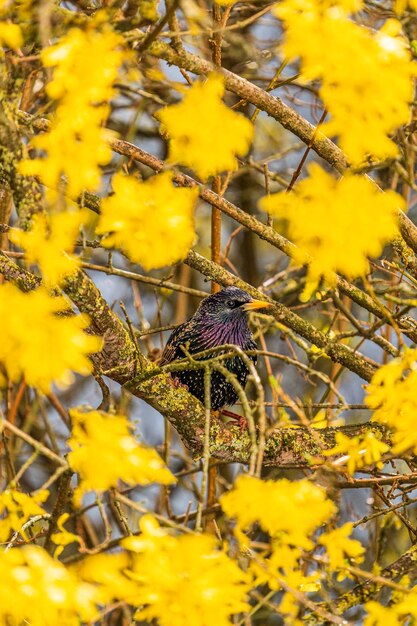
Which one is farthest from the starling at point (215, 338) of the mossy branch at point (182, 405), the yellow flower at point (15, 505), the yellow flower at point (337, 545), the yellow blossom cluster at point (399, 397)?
the yellow flower at point (337, 545)

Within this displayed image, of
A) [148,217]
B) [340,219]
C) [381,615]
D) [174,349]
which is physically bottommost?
[174,349]

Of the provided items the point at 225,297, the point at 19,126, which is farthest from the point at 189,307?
the point at 19,126

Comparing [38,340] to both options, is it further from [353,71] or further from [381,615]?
[381,615]

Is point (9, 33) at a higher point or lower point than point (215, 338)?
higher

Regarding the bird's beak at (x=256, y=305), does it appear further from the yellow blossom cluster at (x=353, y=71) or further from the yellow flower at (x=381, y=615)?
the yellow blossom cluster at (x=353, y=71)

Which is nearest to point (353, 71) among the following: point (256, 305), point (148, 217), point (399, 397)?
point (148, 217)

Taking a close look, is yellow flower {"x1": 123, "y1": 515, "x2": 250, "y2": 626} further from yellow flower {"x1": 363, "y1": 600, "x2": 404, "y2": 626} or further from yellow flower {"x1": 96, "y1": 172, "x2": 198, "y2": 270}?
yellow flower {"x1": 96, "y1": 172, "x2": 198, "y2": 270}

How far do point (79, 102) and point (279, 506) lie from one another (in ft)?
3.29

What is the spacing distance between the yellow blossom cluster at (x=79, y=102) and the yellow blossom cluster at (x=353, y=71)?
0.42 m

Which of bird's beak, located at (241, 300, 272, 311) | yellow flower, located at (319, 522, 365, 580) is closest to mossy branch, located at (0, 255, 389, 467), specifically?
bird's beak, located at (241, 300, 272, 311)

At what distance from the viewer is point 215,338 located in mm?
4988

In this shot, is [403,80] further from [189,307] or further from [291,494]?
[189,307]

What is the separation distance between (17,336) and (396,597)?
1375 millimetres

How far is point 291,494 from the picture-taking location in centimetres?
228
